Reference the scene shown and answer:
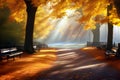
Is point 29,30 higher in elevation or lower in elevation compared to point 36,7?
lower

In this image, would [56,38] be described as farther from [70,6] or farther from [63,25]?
[70,6]

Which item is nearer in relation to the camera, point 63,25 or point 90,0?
point 90,0

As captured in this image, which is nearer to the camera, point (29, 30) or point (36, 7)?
point (29, 30)

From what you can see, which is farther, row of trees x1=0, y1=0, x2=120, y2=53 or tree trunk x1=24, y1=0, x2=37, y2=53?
tree trunk x1=24, y1=0, x2=37, y2=53

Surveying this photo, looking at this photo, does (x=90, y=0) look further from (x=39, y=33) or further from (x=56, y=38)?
(x=56, y=38)

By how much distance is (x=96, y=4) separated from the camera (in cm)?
3544

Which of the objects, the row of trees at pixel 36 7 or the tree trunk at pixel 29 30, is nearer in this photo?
the row of trees at pixel 36 7

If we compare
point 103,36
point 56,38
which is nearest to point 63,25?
point 56,38

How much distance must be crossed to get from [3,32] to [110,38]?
1341 cm

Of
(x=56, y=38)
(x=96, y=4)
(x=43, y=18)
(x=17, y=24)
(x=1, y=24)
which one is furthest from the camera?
(x=56, y=38)

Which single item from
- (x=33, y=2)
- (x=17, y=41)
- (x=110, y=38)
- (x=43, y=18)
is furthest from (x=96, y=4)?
(x=43, y=18)

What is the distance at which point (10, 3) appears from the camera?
3672 centimetres

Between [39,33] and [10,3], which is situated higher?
[10,3]

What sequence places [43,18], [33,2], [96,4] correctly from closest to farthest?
1. [33,2]
2. [96,4]
3. [43,18]
